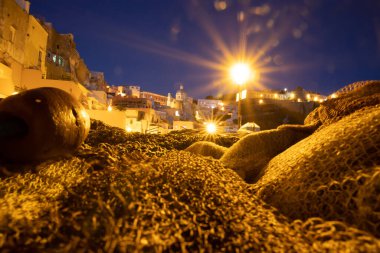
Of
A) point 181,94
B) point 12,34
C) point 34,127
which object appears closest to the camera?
point 34,127

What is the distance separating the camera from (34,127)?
3037 millimetres

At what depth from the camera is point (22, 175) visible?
3084 mm

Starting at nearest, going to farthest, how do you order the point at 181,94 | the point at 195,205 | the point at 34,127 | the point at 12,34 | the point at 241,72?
the point at 195,205 → the point at 34,127 → the point at 241,72 → the point at 12,34 → the point at 181,94

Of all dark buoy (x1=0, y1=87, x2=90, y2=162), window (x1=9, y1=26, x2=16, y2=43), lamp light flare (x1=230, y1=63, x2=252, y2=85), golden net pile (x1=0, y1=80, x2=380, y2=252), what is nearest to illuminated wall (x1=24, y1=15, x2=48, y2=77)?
window (x1=9, y1=26, x2=16, y2=43)

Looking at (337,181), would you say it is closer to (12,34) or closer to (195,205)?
(195,205)

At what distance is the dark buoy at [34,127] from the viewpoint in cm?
301

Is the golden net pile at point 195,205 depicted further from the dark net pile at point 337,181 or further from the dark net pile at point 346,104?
the dark net pile at point 346,104

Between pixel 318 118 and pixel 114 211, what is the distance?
4537 millimetres

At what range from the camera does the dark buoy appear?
→ 3.01 metres

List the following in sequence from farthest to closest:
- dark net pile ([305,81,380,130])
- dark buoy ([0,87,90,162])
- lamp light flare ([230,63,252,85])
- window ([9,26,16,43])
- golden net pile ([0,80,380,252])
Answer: window ([9,26,16,43]) → lamp light flare ([230,63,252,85]) → dark net pile ([305,81,380,130]) → dark buoy ([0,87,90,162]) → golden net pile ([0,80,380,252])

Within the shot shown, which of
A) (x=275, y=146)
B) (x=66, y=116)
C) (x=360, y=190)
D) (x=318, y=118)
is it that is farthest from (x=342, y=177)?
(x=66, y=116)

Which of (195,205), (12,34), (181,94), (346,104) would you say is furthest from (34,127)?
(181,94)

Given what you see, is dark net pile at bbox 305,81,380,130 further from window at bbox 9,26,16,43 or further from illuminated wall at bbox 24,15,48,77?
illuminated wall at bbox 24,15,48,77

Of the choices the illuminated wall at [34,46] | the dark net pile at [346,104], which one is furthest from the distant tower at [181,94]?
the dark net pile at [346,104]
